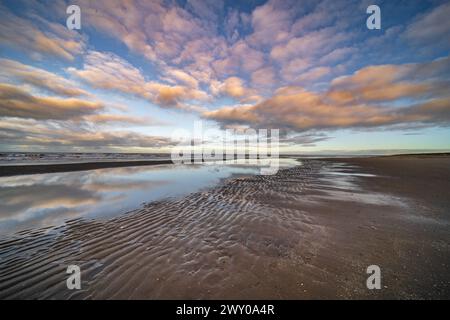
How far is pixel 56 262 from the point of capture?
399 cm

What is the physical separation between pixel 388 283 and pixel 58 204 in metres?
11.4

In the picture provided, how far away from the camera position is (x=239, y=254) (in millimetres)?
4312

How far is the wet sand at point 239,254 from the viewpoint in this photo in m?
3.17

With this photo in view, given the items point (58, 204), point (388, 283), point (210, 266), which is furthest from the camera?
point (58, 204)

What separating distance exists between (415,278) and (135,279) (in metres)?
5.10

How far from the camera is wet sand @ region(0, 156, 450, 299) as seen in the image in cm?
317

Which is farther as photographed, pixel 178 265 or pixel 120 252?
pixel 120 252

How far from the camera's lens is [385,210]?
725cm

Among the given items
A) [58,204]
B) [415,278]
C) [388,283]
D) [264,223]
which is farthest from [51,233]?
[415,278]

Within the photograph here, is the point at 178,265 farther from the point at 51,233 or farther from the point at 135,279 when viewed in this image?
the point at 51,233

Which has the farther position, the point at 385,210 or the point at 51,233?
the point at 385,210
